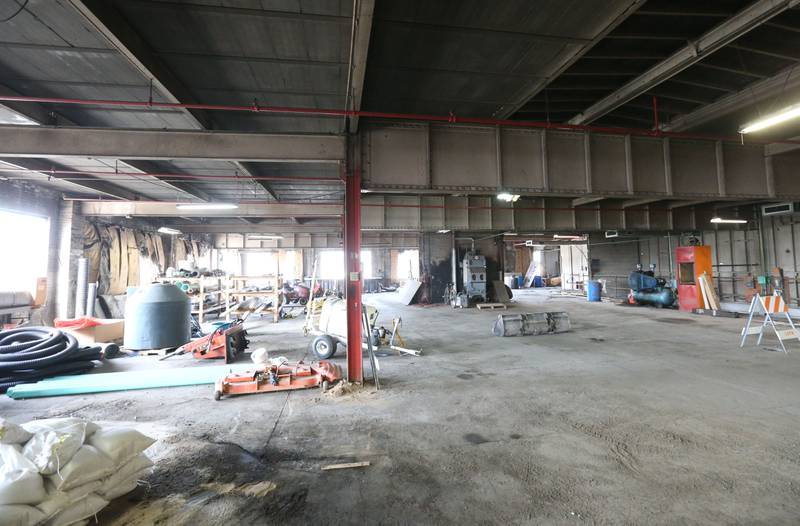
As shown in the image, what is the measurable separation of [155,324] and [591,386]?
30.3 ft

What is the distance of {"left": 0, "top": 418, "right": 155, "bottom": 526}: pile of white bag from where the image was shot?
7.04ft

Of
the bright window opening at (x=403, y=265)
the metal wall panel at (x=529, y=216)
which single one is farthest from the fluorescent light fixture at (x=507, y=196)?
the bright window opening at (x=403, y=265)

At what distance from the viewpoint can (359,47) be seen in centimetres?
394

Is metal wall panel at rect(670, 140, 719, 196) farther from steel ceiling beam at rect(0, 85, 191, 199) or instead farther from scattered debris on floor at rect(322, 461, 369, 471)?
steel ceiling beam at rect(0, 85, 191, 199)

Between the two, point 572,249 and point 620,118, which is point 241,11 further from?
point 572,249

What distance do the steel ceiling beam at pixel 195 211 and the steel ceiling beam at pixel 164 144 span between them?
600cm

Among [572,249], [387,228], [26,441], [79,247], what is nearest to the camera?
[26,441]

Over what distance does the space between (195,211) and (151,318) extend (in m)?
5.99

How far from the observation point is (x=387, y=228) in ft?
41.7

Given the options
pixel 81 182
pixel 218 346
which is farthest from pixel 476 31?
pixel 81 182

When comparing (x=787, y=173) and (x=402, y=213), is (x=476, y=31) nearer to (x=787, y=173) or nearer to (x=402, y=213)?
(x=402, y=213)

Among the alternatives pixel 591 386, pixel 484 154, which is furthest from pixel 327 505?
pixel 484 154

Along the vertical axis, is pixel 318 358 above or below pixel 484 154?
below

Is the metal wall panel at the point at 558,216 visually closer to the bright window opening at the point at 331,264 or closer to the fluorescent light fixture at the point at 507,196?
the fluorescent light fixture at the point at 507,196
